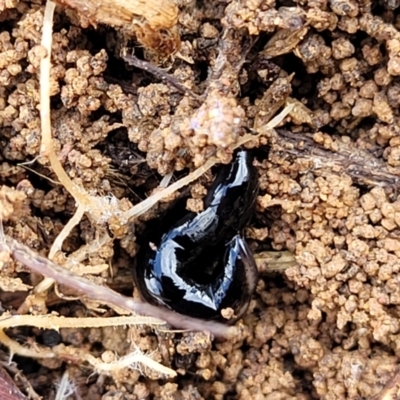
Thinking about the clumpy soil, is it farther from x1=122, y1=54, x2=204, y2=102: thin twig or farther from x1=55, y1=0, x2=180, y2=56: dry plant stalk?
x1=55, y1=0, x2=180, y2=56: dry plant stalk

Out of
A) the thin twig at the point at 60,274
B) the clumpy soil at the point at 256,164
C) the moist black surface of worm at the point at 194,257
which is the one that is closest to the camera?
the thin twig at the point at 60,274

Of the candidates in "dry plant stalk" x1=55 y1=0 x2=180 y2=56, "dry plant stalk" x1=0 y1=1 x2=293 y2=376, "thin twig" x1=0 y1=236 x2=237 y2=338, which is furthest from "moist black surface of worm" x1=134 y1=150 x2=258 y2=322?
"dry plant stalk" x1=55 y1=0 x2=180 y2=56

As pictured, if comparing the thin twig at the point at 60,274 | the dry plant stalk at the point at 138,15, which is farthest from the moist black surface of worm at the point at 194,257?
the dry plant stalk at the point at 138,15

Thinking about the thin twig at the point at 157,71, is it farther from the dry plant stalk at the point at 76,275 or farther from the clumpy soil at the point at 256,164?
the dry plant stalk at the point at 76,275

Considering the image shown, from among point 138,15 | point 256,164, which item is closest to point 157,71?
point 138,15

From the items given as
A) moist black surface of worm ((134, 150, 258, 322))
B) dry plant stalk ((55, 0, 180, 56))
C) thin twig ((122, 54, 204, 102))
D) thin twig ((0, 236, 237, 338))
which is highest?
dry plant stalk ((55, 0, 180, 56))

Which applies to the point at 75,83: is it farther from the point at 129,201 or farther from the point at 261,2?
the point at 261,2
